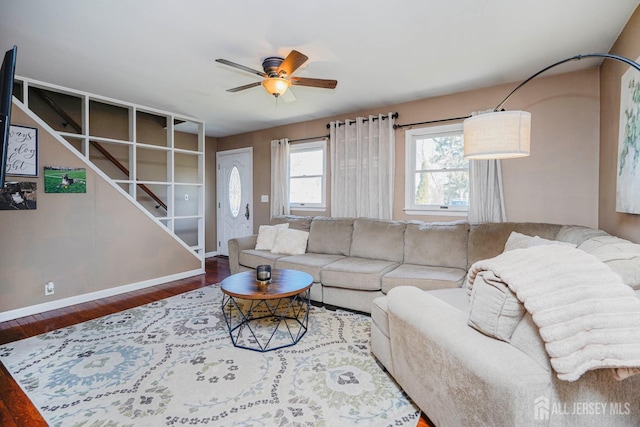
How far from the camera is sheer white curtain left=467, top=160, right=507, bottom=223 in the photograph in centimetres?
327

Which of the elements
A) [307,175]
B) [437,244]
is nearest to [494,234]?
[437,244]

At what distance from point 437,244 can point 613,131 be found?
1691mm

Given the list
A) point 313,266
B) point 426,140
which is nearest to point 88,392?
point 313,266

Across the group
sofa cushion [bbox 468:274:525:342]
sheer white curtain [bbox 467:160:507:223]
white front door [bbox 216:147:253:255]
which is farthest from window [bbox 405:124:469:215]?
white front door [bbox 216:147:253:255]


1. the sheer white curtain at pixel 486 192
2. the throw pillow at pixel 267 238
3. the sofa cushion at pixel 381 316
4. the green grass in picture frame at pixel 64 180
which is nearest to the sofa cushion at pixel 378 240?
the sheer white curtain at pixel 486 192

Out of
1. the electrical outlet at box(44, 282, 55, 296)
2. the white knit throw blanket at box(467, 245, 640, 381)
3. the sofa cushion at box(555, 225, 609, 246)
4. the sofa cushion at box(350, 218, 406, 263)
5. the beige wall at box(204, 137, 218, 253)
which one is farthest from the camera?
the beige wall at box(204, 137, 218, 253)

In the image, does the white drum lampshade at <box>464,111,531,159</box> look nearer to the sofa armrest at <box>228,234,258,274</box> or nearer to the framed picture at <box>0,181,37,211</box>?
the sofa armrest at <box>228,234,258,274</box>

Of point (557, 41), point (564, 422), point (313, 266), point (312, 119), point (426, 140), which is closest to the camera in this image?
point (564, 422)

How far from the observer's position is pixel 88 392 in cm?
188

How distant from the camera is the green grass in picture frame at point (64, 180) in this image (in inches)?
127

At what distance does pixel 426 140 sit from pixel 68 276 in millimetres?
4552

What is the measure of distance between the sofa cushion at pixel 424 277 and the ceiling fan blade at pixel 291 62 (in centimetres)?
206

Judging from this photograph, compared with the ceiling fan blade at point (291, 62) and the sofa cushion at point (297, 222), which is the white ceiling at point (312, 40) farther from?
the sofa cushion at point (297, 222)

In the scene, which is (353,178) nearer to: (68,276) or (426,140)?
(426,140)
